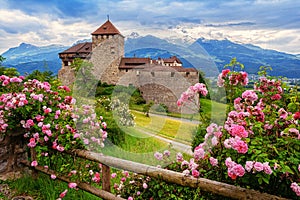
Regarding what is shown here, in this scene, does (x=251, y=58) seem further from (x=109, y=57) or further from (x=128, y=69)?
(x=109, y=57)

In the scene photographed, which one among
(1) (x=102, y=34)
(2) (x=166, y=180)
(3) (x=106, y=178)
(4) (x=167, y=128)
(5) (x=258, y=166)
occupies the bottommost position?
(4) (x=167, y=128)

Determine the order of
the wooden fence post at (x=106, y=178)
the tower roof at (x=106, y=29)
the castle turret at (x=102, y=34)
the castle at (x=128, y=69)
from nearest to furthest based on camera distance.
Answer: the wooden fence post at (x=106, y=178) → the castle at (x=128, y=69) → the castle turret at (x=102, y=34) → the tower roof at (x=106, y=29)

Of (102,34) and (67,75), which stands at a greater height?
(102,34)

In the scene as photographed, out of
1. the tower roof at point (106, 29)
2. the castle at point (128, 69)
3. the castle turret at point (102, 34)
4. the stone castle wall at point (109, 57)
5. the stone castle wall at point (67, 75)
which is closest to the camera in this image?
the stone castle wall at point (109, 57)

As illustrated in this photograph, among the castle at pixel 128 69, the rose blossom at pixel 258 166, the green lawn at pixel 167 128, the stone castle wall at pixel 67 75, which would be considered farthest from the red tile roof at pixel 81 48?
the rose blossom at pixel 258 166

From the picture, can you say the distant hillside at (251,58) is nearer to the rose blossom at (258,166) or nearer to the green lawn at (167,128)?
the rose blossom at (258,166)

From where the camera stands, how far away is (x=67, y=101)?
4.12 metres

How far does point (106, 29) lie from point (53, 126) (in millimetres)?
33189

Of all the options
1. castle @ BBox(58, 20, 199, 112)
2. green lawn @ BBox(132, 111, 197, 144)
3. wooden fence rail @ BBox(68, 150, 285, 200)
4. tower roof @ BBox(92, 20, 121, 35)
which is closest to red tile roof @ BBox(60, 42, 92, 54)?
castle @ BBox(58, 20, 199, 112)

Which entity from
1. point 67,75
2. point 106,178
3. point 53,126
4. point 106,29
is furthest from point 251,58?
point 106,29

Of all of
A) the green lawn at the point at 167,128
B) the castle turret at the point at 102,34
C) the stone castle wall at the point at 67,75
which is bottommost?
the stone castle wall at the point at 67,75

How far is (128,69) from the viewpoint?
15.1 m

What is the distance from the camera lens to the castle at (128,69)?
11.1 m

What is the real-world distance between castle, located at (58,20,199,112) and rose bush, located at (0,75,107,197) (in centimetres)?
233
